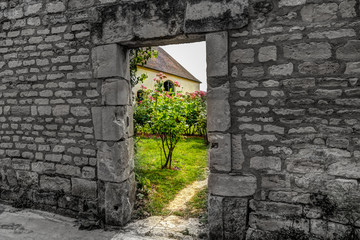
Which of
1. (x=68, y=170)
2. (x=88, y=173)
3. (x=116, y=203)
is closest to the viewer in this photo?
(x=116, y=203)

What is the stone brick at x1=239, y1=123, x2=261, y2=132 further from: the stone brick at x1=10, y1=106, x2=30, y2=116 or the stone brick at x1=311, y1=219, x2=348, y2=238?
the stone brick at x1=10, y1=106, x2=30, y2=116

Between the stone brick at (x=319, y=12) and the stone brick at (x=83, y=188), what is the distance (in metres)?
3.32

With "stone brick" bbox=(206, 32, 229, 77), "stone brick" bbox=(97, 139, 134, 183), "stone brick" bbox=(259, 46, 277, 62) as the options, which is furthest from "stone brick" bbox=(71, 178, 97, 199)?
"stone brick" bbox=(259, 46, 277, 62)

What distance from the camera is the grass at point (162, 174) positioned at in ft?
12.5

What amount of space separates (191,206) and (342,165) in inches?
88.5

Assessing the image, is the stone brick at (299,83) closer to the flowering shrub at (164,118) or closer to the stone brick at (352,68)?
the stone brick at (352,68)

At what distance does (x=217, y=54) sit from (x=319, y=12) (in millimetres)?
1091

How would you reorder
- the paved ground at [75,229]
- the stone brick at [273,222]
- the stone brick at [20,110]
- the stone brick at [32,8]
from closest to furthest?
1. the stone brick at [273,222]
2. the paved ground at [75,229]
3. the stone brick at [32,8]
4. the stone brick at [20,110]

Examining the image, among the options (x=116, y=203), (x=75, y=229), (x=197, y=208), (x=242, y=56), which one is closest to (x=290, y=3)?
(x=242, y=56)

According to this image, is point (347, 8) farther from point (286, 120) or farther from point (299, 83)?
point (286, 120)

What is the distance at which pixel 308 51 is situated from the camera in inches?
94.5

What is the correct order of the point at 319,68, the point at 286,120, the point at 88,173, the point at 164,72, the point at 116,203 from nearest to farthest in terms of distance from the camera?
the point at 319,68 < the point at 286,120 < the point at 116,203 < the point at 88,173 < the point at 164,72

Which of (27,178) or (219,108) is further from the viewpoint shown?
(27,178)

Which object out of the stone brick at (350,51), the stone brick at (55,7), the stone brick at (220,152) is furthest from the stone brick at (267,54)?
the stone brick at (55,7)
